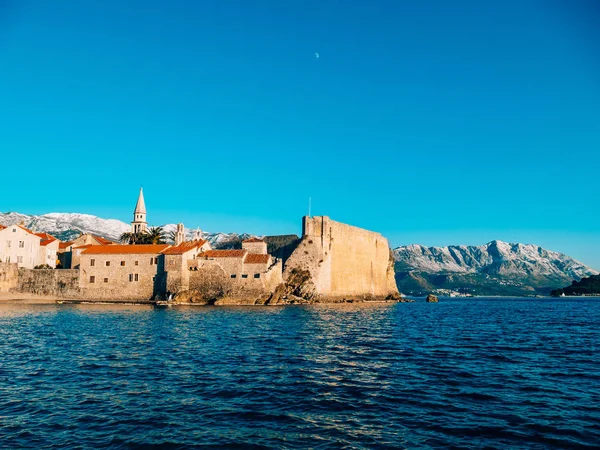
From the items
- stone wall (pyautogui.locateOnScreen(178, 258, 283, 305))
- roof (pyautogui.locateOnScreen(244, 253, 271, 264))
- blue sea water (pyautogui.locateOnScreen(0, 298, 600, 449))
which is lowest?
blue sea water (pyautogui.locateOnScreen(0, 298, 600, 449))

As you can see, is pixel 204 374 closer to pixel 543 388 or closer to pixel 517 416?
pixel 517 416

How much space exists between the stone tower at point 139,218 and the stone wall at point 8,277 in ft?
81.8

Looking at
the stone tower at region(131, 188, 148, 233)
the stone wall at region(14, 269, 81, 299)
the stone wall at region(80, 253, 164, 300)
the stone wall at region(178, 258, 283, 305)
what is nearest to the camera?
the stone wall at region(178, 258, 283, 305)

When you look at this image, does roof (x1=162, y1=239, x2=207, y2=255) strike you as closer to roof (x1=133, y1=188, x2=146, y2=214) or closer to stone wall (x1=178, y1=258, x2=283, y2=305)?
stone wall (x1=178, y1=258, x2=283, y2=305)

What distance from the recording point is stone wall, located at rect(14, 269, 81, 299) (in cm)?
6644

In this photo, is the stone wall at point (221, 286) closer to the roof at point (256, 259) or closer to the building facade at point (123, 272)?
the roof at point (256, 259)

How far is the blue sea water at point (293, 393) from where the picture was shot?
1087 cm

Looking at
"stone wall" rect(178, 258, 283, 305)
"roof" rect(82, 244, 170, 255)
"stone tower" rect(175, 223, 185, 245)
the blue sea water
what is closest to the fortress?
"roof" rect(82, 244, 170, 255)

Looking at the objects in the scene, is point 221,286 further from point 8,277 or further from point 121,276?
point 8,277

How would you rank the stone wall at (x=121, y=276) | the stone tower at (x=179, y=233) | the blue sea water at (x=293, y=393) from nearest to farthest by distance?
the blue sea water at (x=293, y=393)
the stone wall at (x=121, y=276)
the stone tower at (x=179, y=233)

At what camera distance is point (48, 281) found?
66938 mm

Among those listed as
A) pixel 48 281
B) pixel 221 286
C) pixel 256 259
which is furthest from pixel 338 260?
pixel 48 281

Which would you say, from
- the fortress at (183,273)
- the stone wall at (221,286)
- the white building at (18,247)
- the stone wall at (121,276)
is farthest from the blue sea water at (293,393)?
the white building at (18,247)

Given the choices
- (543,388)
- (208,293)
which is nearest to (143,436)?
(543,388)
